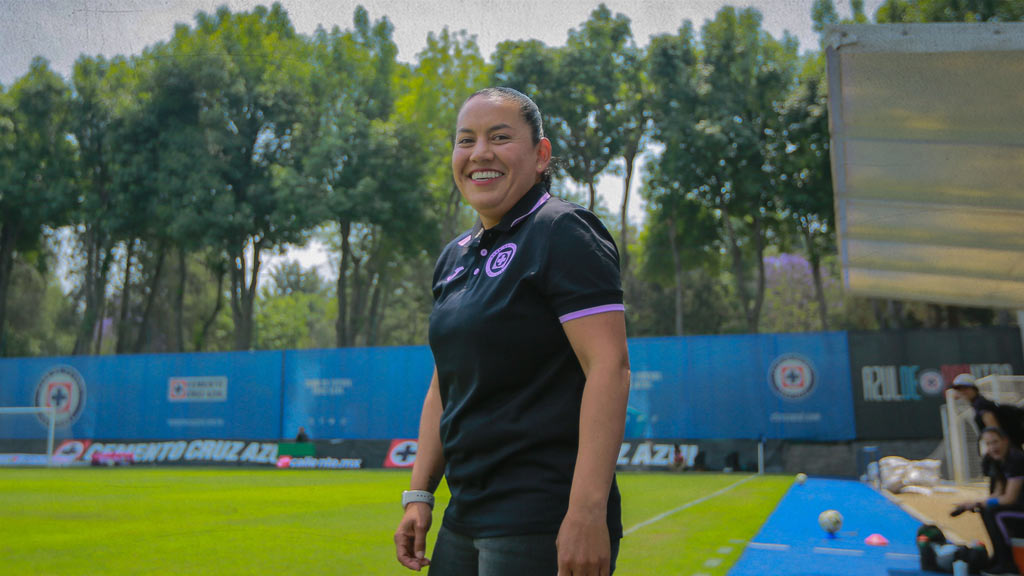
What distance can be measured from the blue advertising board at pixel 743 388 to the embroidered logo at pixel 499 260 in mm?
18188

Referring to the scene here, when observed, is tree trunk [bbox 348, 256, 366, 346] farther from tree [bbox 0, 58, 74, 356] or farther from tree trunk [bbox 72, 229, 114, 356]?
tree [bbox 0, 58, 74, 356]

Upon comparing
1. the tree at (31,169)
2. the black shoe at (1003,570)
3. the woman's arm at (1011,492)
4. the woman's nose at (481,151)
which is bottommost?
the black shoe at (1003,570)

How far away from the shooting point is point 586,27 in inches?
1313

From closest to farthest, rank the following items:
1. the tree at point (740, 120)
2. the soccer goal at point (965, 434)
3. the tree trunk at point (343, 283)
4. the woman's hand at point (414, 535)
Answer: the woman's hand at point (414, 535), the soccer goal at point (965, 434), the tree at point (740, 120), the tree trunk at point (343, 283)

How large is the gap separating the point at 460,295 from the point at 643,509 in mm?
9849

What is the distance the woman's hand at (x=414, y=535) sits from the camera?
86.7 inches

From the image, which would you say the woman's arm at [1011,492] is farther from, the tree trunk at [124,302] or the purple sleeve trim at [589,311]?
the tree trunk at [124,302]

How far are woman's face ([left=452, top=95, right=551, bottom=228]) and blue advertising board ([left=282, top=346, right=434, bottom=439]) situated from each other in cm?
2041

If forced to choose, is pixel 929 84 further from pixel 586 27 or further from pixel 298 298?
pixel 298 298

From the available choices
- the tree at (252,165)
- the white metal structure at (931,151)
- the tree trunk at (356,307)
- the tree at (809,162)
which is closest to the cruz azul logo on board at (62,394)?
the tree at (252,165)

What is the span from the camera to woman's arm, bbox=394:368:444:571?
2.21 metres

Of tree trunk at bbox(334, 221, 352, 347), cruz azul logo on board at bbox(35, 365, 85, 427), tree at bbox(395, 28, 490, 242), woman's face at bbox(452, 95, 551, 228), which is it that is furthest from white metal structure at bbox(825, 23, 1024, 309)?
tree trunk at bbox(334, 221, 352, 347)

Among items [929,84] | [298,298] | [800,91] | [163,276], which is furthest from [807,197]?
[298,298]

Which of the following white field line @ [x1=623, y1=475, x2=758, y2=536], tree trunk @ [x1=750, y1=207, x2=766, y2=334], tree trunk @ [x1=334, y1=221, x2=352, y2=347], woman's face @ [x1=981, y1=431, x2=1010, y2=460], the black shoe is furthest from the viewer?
tree trunk @ [x1=334, y1=221, x2=352, y2=347]
